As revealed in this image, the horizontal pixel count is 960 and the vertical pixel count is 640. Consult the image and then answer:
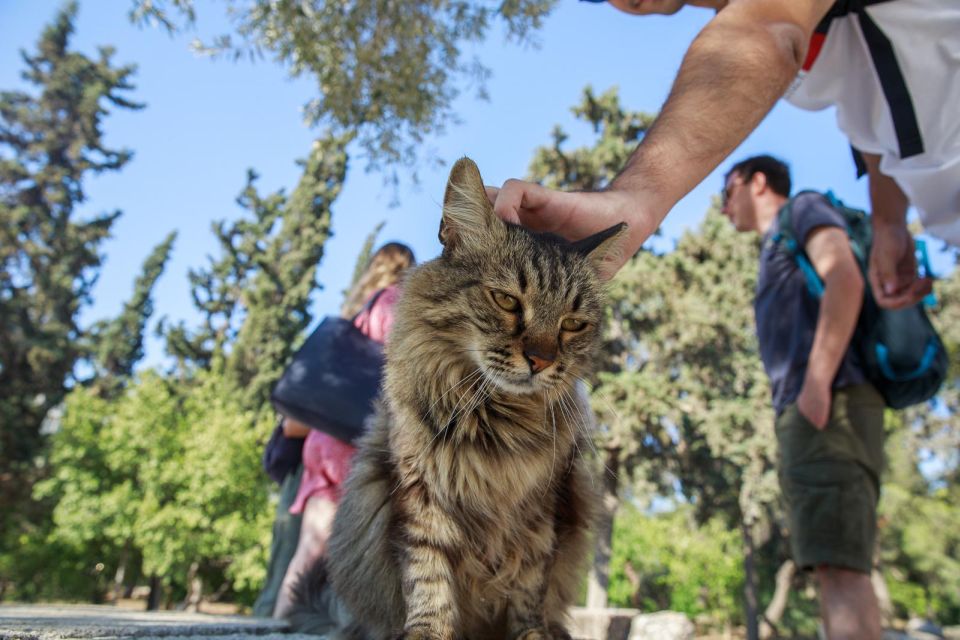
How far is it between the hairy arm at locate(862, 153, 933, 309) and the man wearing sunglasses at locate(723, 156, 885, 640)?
118 mm

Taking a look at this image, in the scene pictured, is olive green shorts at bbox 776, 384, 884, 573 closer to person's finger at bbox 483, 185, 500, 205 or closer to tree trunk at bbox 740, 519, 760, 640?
person's finger at bbox 483, 185, 500, 205

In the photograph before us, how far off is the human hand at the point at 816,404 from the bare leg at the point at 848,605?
2.55 ft

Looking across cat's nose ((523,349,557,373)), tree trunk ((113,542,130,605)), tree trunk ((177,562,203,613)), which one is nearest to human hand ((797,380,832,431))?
cat's nose ((523,349,557,373))

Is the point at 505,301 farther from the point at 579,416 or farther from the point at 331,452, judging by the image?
the point at 331,452

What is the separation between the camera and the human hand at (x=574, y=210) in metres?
1.78

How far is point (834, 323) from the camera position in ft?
10.5

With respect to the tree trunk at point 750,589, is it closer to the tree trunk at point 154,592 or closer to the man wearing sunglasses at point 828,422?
the man wearing sunglasses at point 828,422

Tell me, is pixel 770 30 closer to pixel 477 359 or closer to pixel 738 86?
pixel 738 86

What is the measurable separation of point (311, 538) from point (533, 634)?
8.09ft

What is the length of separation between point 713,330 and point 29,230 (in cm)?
3300

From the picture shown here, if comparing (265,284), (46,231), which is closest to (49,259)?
(46,231)

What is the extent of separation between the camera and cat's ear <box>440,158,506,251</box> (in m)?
1.79

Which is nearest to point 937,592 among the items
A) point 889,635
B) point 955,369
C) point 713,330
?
point 955,369

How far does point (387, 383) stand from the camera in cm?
187
